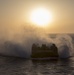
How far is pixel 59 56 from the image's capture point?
5369 cm

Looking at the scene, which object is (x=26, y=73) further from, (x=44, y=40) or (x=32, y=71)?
(x=44, y=40)

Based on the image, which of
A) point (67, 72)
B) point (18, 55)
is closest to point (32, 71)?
point (67, 72)

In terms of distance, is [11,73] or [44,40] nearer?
[11,73]

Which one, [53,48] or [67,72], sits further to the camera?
[53,48]

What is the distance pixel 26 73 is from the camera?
1297 inches

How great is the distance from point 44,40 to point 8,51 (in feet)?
36.4

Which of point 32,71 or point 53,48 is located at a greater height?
point 53,48

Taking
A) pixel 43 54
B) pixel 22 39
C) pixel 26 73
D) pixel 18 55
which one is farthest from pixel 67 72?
pixel 22 39

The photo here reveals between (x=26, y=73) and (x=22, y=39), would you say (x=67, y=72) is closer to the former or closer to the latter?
(x=26, y=73)

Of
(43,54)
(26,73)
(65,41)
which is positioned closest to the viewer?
(26,73)

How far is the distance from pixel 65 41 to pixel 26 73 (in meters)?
32.7

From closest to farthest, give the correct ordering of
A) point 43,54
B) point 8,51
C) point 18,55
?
point 43,54 < point 18,55 < point 8,51

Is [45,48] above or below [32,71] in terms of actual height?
above

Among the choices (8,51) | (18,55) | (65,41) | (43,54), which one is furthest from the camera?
(65,41)
